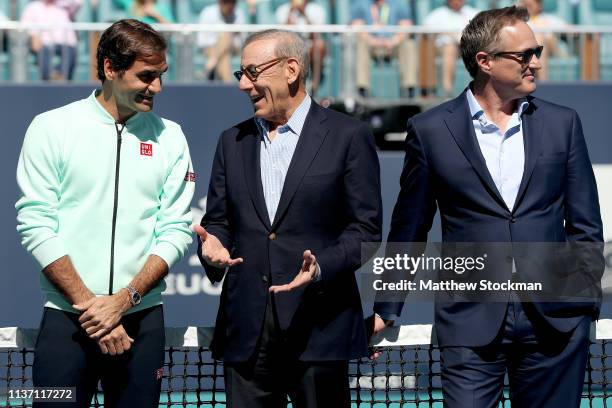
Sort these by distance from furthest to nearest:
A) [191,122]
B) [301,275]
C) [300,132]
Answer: [191,122], [300,132], [301,275]

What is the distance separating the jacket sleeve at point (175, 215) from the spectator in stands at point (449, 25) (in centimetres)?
650

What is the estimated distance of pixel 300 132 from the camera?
15.8 feet

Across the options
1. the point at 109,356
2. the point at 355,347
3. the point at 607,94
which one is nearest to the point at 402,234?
the point at 355,347

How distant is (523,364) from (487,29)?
1.36 m

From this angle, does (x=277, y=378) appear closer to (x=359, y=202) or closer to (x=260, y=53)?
(x=359, y=202)

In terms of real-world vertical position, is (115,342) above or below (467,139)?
below

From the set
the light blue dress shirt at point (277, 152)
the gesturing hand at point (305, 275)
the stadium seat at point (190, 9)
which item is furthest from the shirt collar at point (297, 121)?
the stadium seat at point (190, 9)

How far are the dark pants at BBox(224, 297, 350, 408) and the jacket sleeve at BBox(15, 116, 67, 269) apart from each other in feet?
2.78

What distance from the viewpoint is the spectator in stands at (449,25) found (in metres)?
11.0

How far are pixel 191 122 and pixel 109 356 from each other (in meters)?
6.13

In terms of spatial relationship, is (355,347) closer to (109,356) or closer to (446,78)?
(109,356)

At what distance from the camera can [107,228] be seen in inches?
182

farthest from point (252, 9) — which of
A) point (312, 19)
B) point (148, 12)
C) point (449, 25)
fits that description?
point (449, 25)

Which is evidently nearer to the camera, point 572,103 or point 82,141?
point 82,141
